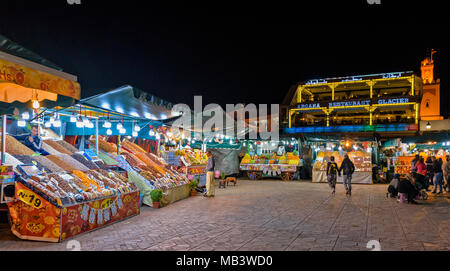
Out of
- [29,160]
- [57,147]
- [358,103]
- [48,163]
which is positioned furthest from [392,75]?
[29,160]

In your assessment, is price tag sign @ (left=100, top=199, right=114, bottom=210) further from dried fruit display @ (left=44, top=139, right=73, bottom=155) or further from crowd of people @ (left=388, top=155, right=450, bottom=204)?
crowd of people @ (left=388, top=155, right=450, bottom=204)

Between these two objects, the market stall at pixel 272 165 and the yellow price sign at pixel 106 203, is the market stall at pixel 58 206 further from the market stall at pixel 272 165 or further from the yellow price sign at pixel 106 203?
the market stall at pixel 272 165

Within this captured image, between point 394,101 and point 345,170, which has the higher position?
point 394,101

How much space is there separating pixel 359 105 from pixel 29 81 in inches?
1132

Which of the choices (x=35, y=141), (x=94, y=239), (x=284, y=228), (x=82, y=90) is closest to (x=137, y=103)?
(x=82, y=90)

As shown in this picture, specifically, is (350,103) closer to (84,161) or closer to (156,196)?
(156,196)

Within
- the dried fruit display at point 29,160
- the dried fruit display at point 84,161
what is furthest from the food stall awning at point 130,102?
the dried fruit display at point 29,160

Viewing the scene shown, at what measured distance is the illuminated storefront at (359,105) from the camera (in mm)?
27252

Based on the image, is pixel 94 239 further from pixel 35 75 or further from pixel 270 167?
pixel 270 167

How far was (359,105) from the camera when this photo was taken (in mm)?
28578

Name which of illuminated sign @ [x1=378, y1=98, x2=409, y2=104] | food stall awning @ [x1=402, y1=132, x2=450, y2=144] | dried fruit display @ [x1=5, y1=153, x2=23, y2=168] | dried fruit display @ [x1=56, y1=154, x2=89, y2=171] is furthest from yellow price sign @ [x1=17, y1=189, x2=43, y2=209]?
illuminated sign @ [x1=378, y1=98, x2=409, y2=104]

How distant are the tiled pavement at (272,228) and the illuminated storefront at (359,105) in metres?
19.3

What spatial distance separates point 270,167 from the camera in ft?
63.7

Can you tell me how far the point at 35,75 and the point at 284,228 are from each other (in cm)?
561
